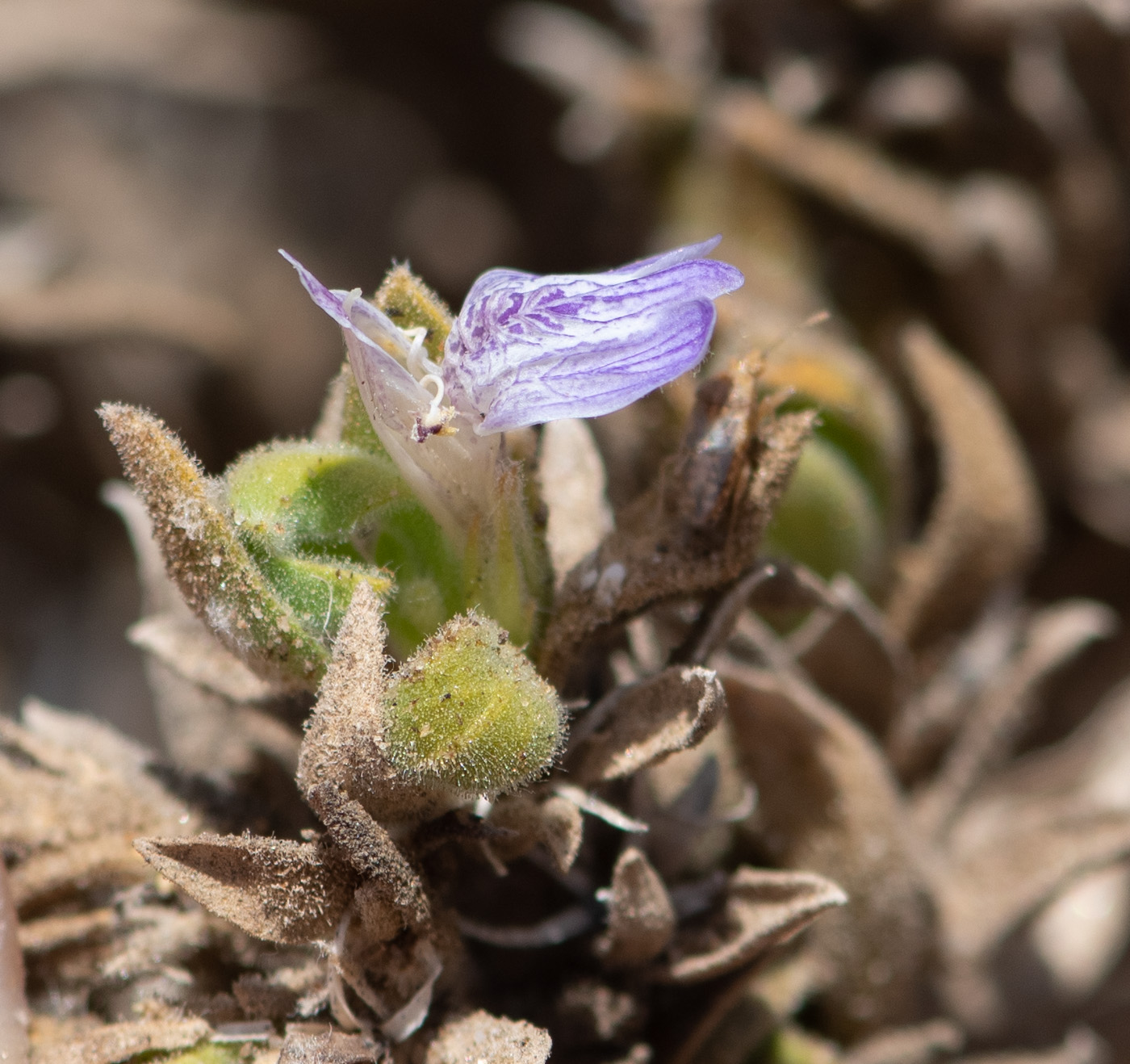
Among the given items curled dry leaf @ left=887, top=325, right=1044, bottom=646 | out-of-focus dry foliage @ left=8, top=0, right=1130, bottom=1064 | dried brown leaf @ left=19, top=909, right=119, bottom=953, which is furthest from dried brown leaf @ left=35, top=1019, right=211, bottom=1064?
curled dry leaf @ left=887, top=325, right=1044, bottom=646

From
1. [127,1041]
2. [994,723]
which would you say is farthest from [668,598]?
[994,723]

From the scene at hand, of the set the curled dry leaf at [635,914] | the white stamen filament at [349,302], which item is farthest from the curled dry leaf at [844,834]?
the white stamen filament at [349,302]

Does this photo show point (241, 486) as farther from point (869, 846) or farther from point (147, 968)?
point (869, 846)

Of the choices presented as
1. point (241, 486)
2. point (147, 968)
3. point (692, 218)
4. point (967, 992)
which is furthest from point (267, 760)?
point (692, 218)

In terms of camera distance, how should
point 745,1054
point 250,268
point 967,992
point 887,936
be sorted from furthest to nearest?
point 250,268 → point 967,992 → point 887,936 → point 745,1054

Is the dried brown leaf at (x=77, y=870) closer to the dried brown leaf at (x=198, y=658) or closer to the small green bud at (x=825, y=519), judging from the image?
the dried brown leaf at (x=198, y=658)

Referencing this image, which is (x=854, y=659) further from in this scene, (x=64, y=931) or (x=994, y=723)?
(x=64, y=931)

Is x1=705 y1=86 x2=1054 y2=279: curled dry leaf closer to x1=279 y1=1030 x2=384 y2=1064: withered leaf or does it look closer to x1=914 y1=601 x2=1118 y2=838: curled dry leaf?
x1=914 y1=601 x2=1118 y2=838: curled dry leaf
